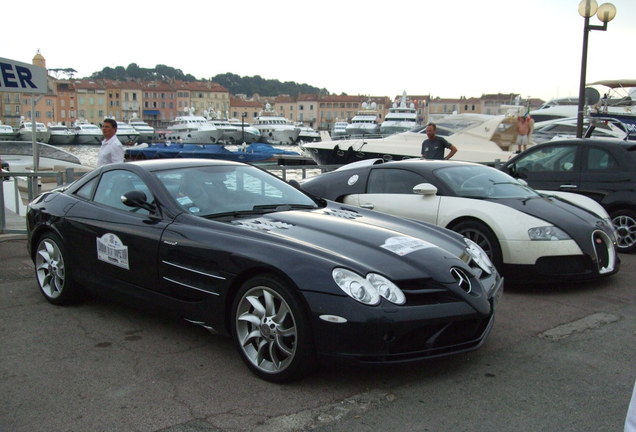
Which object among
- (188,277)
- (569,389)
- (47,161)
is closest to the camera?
(569,389)

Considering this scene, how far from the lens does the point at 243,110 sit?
496 ft

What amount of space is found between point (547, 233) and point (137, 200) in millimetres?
3920

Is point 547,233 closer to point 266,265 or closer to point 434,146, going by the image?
point 266,265

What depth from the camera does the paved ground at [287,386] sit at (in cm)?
330

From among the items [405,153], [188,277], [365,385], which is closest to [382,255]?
[365,385]

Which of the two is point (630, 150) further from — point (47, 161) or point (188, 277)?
point (47, 161)

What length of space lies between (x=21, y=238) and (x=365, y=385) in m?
6.28

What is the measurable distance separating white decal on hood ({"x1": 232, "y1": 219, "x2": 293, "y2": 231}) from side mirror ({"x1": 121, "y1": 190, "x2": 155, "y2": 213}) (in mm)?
741

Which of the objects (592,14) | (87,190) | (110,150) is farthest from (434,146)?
(87,190)

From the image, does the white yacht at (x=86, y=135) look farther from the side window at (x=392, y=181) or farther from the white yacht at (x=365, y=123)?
the side window at (x=392, y=181)

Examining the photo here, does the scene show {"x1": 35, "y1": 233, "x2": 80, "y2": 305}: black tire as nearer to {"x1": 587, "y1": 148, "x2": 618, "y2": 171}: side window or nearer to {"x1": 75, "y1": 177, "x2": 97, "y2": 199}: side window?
{"x1": 75, "y1": 177, "x2": 97, "y2": 199}: side window

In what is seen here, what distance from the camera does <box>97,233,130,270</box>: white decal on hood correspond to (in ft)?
15.6

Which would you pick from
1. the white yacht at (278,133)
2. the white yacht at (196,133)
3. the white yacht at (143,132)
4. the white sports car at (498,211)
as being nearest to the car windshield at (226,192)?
the white sports car at (498,211)

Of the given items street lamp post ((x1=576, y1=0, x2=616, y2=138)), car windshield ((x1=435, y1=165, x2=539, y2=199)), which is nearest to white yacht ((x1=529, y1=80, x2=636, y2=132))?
street lamp post ((x1=576, y1=0, x2=616, y2=138))
